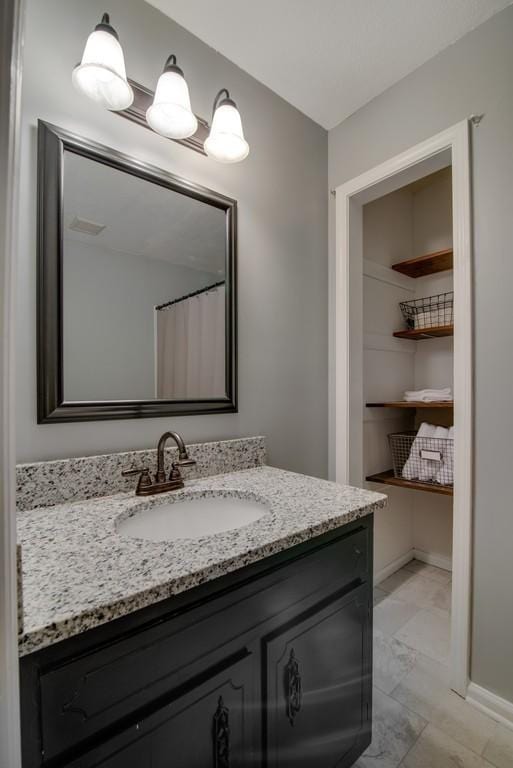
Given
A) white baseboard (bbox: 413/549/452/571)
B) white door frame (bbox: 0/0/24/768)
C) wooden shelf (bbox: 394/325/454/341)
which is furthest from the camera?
white baseboard (bbox: 413/549/452/571)

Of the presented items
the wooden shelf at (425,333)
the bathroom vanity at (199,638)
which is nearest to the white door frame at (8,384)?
the bathroom vanity at (199,638)

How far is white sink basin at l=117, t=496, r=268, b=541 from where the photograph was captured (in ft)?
3.29

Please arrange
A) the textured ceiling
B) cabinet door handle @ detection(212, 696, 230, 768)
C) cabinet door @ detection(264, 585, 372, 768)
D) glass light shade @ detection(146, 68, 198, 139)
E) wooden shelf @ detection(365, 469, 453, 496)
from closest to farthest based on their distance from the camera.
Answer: cabinet door handle @ detection(212, 696, 230, 768)
cabinet door @ detection(264, 585, 372, 768)
glass light shade @ detection(146, 68, 198, 139)
the textured ceiling
wooden shelf @ detection(365, 469, 453, 496)

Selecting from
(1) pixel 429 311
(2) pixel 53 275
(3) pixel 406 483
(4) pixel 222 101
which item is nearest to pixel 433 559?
(3) pixel 406 483

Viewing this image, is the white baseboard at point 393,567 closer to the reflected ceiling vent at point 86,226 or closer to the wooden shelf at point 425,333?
the wooden shelf at point 425,333

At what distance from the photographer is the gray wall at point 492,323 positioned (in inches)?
48.8

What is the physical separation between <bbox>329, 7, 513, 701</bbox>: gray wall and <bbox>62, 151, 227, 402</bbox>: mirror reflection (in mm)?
992

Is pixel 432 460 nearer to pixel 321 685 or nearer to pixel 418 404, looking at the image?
pixel 418 404

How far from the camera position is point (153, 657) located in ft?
1.93

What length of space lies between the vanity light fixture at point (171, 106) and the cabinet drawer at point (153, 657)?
4.39ft

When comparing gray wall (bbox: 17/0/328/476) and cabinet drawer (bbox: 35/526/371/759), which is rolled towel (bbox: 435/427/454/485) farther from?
cabinet drawer (bbox: 35/526/371/759)

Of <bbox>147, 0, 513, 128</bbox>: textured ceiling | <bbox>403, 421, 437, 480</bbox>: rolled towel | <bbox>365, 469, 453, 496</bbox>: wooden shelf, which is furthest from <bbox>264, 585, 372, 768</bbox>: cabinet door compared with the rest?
<bbox>147, 0, 513, 128</bbox>: textured ceiling

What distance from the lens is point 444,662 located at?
152 cm

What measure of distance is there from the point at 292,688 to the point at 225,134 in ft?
5.54
